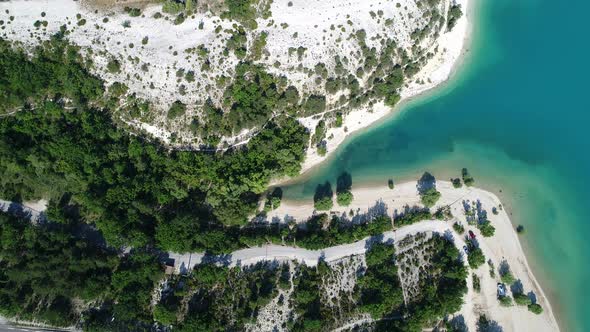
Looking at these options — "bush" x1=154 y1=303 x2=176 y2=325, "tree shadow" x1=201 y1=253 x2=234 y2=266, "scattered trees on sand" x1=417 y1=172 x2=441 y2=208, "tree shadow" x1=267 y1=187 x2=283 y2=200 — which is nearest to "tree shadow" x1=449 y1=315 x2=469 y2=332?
"scattered trees on sand" x1=417 y1=172 x2=441 y2=208

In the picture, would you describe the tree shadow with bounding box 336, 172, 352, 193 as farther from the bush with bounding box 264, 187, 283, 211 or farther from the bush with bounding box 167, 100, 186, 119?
the bush with bounding box 167, 100, 186, 119

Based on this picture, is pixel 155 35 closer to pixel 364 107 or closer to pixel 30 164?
pixel 30 164

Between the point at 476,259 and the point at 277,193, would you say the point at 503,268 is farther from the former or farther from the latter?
the point at 277,193

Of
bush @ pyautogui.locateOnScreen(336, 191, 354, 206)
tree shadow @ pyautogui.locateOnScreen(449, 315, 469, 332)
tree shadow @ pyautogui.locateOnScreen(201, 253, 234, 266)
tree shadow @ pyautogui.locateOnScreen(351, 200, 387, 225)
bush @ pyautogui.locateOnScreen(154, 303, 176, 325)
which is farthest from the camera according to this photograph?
tree shadow @ pyautogui.locateOnScreen(351, 200, 387, 225)

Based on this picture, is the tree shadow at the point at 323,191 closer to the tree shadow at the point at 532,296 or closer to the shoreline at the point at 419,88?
the shoreline at the point at 419,88

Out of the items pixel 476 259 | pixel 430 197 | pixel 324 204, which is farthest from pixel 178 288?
pixel 476 259
